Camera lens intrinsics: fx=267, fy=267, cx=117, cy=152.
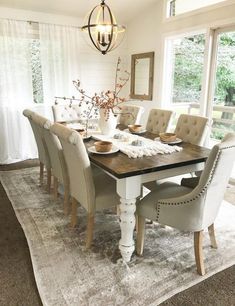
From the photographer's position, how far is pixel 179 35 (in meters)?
4.29

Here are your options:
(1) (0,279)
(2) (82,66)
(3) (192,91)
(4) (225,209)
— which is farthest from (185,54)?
(1) (0,279)

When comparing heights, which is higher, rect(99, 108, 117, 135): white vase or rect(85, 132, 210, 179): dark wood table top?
rect(99, 108, 117, 135): white vase

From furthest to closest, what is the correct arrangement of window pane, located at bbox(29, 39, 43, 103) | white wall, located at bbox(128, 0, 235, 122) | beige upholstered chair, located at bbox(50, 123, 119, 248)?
window pane, located at bbox(29, 39, 43, 103) < white wall, located at bbox(128, 0, 235, 122) < beige upholstered chair, located at bbox(50, 123, 119, 248)

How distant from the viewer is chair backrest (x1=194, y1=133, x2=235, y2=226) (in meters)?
1.71

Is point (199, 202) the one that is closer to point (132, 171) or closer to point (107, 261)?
point (132, 171)

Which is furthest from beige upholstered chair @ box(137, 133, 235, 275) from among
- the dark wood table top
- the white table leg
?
the dark wood table top

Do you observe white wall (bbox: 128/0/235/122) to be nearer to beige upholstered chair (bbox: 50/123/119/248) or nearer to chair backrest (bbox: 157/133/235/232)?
chair backrest (bbox: 157/133/235/232)

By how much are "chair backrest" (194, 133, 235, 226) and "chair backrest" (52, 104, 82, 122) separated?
280 cm

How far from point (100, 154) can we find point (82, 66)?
331 cm

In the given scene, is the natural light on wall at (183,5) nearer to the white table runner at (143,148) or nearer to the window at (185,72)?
the window at (185,72)

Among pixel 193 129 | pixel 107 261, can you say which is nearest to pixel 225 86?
pixel 193 129

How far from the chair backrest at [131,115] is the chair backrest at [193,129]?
939 millimetres

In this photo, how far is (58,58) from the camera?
4.79 m

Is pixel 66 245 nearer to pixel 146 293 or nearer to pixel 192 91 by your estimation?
pixel 146 293
